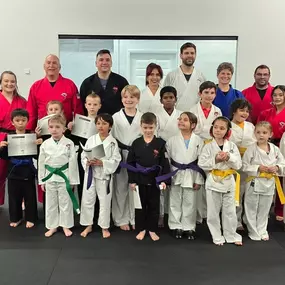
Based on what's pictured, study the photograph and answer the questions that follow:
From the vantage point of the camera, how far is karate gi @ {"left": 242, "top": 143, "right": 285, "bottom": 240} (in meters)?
3.08

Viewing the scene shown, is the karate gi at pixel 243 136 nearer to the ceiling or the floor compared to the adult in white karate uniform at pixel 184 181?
nearer to the ceiling

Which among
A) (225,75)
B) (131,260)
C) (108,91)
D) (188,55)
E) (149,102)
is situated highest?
(188,55)

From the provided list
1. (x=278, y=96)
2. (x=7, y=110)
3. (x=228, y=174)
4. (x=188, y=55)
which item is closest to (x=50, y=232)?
(x=7, y=110)

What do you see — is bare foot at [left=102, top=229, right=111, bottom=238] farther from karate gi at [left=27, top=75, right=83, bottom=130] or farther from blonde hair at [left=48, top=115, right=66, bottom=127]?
karate gi at [left=27, top=75, right=83, bottom=130]

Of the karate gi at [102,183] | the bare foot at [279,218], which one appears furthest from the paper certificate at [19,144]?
the bare foot at [279,218]

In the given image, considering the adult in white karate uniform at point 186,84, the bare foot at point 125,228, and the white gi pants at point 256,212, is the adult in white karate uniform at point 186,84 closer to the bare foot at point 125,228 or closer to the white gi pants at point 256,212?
the white gi pants at point 256,212

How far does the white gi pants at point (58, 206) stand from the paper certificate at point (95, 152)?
342 millimetres

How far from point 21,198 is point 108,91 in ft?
4.34

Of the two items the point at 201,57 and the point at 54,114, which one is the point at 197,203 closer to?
the point at 54,114

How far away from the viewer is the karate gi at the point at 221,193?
9.75 ft

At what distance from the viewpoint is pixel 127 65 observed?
5.99 m

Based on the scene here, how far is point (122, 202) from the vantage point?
3354 millimetres

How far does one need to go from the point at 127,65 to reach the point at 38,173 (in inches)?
128
